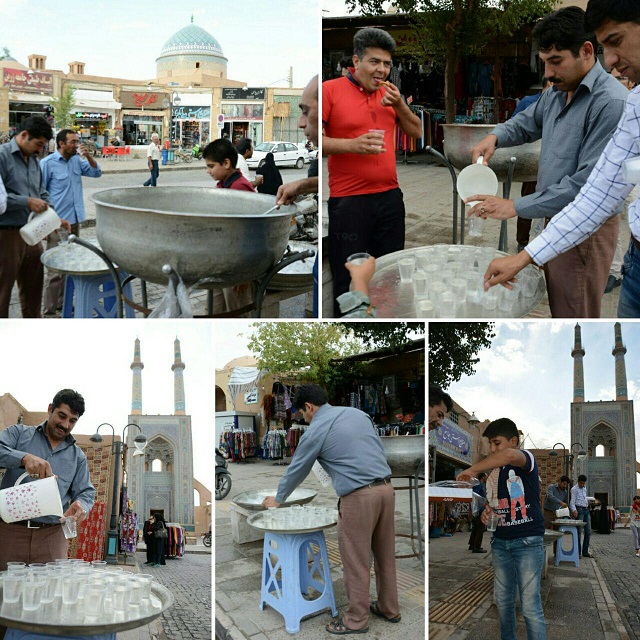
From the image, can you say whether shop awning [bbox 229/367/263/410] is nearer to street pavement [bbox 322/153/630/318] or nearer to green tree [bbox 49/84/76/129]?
street pavement [bbox 322/153/630/318]

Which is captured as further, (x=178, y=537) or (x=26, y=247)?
(x=26, y=247)

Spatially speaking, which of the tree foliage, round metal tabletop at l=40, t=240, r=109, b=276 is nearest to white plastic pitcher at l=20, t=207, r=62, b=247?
round metal tabletop at l=40, t=240, r=109, b=276

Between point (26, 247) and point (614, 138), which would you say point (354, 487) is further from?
point (26, 247)

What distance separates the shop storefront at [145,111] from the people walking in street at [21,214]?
6175mm

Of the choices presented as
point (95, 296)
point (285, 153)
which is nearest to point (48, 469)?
point (95, 296)

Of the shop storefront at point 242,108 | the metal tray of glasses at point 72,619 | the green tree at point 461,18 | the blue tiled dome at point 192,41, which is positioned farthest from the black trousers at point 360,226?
the shop storefront at point 242,108

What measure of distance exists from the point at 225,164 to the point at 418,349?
1.42m

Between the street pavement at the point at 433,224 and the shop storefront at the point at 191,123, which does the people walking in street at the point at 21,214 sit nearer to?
the street pavement at the point at 433,224

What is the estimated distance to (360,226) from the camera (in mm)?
3053

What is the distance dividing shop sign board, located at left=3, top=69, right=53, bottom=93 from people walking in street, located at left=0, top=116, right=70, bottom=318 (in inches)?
73.6

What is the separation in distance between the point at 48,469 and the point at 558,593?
199 centimetres

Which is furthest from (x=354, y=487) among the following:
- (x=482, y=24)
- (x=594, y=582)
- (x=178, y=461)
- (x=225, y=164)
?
(x=482, y=24)

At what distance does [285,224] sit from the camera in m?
2.58

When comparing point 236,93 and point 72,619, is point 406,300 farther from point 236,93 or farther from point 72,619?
point 236,93
